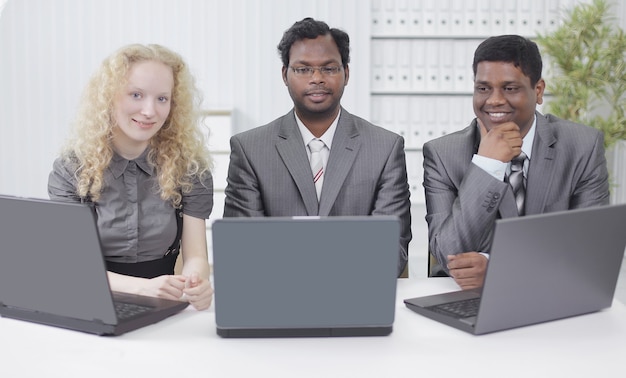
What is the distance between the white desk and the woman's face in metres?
0.68

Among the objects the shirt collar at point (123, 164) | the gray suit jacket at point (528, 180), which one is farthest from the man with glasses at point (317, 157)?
the shirt collar at point (123, 164)

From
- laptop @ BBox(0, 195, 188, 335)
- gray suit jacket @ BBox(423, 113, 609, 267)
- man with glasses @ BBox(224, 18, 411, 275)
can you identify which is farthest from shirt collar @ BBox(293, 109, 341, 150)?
laptop @ BBox(0, 195, 188, 335)

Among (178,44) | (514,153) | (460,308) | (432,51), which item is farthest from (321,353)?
(178,44)

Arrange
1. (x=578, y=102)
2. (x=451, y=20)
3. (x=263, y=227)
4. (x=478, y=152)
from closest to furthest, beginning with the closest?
(x=263, y=227) → (x=478, y=152) → (x=578, y=102) → (x=451, y=20)

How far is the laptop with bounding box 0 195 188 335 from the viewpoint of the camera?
1.31 m

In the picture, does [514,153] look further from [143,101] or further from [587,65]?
[587,65]

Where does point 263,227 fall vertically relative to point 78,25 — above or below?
below

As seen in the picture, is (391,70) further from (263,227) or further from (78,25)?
(263,227)

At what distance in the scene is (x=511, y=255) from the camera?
1.31 meters

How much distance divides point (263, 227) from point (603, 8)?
3764 millimetres

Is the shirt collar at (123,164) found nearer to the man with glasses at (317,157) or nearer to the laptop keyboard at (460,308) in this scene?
the man with glasses at (317,157)

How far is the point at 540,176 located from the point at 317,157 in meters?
0.73

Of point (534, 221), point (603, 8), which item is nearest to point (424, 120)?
point (603, 8)

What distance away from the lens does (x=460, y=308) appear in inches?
60.2
